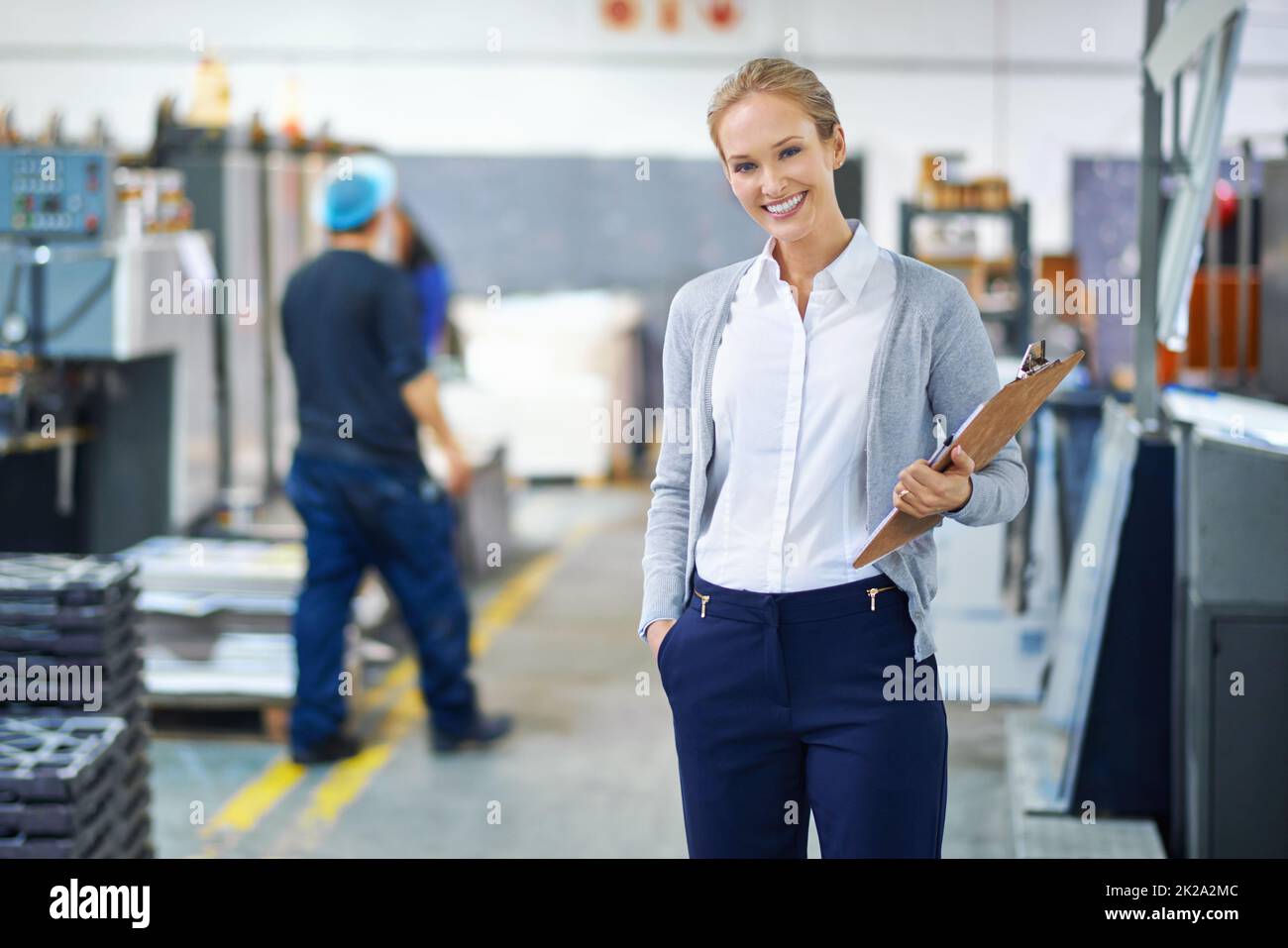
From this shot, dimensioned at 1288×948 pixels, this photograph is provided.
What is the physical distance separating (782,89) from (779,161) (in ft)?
0.31

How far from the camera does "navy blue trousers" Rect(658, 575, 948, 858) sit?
→ 1.97 m

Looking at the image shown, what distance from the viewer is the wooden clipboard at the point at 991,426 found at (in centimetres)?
179

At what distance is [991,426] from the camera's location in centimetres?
183

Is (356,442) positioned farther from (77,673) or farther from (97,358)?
(97,358)

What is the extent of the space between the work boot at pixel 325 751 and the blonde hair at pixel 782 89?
345cm

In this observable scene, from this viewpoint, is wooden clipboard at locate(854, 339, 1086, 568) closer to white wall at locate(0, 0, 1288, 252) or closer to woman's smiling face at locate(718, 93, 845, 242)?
woman's smiling face at locate(718, 93, 845, 242)

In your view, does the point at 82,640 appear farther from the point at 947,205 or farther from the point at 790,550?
the point at 947,205

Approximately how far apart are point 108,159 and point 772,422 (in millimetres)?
4234

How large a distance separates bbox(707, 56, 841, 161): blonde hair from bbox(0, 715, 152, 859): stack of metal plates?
6.79 ft

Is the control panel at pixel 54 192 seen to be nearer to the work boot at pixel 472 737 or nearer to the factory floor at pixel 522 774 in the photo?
the factory floor at pixel 522 774

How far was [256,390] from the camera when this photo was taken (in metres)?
8.63

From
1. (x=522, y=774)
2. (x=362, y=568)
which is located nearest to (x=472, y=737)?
(x=522, y=774)

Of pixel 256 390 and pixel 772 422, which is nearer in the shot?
pixel 772 422
